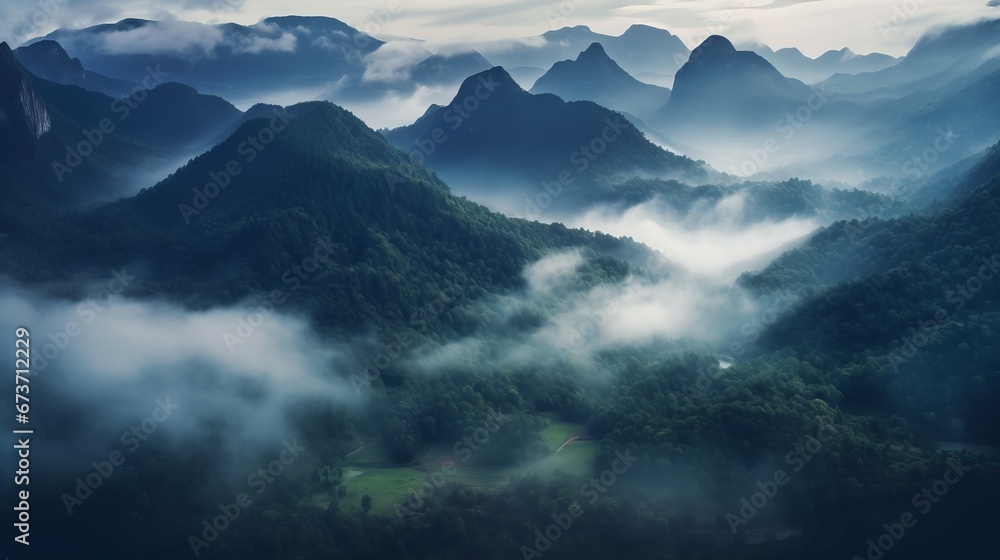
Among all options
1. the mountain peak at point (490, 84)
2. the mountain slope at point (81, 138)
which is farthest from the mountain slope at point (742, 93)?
the mountain slope at point (81, 138)

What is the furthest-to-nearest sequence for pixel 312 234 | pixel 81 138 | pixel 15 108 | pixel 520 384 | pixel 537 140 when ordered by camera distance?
pixel 537 140 → pixel 81 138 → pixel 15 108 → pixel 312 234 → pixel 520 384

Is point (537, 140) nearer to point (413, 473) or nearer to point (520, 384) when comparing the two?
point (520, 384)

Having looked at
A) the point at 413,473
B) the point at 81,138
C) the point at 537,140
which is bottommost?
the point at 413,473

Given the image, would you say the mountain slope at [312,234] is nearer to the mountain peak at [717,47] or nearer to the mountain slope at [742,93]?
the mountain slope at [742,93]

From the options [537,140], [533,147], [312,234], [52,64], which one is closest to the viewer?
[312,234]

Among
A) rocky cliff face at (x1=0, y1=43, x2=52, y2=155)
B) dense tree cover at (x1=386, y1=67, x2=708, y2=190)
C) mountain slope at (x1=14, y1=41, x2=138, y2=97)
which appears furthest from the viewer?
mountain slope at (x1=14, y1=41, x2=138, y2=97)

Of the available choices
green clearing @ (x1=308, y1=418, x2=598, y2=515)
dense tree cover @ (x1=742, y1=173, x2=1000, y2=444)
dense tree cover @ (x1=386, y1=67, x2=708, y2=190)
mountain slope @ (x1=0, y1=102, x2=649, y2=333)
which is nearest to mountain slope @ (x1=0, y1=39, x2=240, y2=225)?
mountain slope @ (x1=0, y1=102, x2=649, y2=333)

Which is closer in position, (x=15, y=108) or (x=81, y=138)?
(x=15, y=108)

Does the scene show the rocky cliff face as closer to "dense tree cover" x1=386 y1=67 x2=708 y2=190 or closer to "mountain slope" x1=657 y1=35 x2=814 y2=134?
"dense tree cover" x1=386 y1=67 x2=708 y2=190

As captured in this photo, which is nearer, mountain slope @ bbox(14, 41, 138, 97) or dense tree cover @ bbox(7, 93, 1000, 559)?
dense tree cover @ bbox(7, 93, 1000, 559)

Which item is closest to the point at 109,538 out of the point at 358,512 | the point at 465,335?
the point at 358,512

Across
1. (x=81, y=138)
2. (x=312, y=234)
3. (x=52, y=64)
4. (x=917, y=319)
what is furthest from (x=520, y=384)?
(x=52, y=64)
